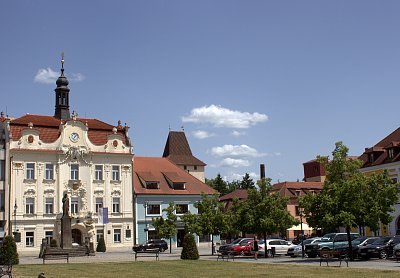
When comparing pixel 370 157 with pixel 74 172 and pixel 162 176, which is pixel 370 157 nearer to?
pixel 162 176

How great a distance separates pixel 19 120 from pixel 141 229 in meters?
18.7

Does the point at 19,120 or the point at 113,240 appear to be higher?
the point at 19,120

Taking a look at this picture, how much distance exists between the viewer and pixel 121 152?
6838cm

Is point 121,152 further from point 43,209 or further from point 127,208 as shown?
point 43,209

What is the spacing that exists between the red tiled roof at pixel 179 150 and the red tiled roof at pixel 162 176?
977cm

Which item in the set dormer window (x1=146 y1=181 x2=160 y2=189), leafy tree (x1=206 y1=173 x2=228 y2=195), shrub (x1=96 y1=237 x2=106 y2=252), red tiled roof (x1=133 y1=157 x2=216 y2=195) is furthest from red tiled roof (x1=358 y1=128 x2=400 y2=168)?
leafy tree (x1=206 y1=173 x2=228 y2=195)

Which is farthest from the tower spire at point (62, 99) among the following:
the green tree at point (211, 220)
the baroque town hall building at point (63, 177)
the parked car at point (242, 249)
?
the parked car at point (242, 249)

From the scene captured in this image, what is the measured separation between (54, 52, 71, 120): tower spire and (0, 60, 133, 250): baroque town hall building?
0.12m

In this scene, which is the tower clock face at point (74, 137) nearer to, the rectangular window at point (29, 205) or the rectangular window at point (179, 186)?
the rectangular window at point (29, 205)

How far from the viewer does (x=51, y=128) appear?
65.8 metres

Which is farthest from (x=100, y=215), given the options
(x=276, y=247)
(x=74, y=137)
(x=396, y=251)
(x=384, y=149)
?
(x=396, y=251)

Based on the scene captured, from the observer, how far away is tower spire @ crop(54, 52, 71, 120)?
70.4 m

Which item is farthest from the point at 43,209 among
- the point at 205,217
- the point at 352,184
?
the point at 352,184

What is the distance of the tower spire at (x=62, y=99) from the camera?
231 ft
